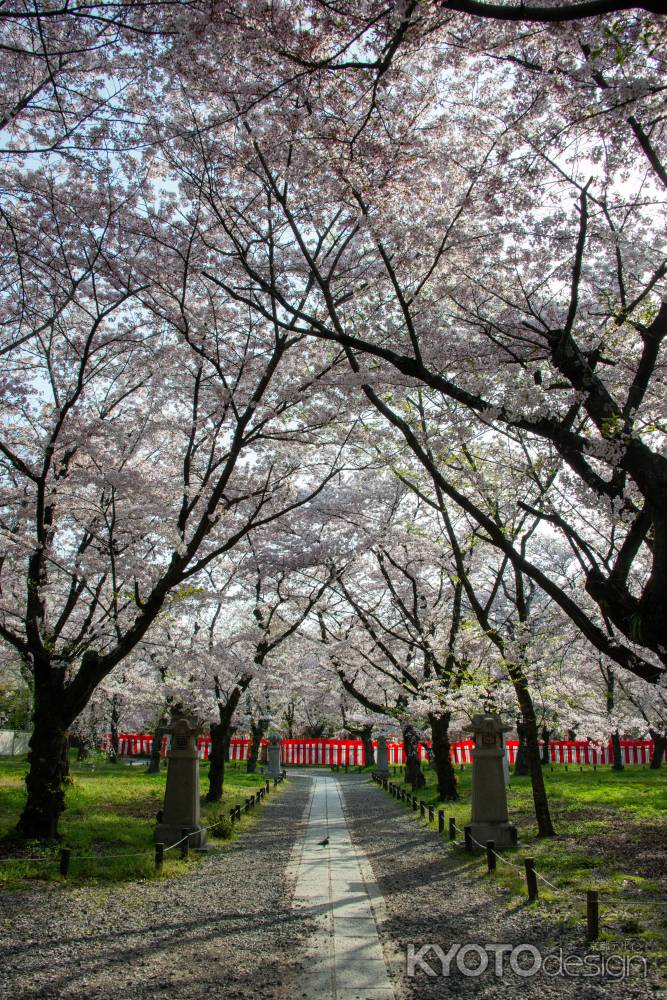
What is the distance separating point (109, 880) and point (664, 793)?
16121 mm

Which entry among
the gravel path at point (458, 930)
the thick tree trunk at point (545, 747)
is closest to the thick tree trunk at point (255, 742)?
the thick tree trunk at point (545, 747)

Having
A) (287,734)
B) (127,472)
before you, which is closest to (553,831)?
(127,472)

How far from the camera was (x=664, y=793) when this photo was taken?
18.9m

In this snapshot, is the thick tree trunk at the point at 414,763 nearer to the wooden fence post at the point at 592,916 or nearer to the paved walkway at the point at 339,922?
the paved walkway at the point at 339,922

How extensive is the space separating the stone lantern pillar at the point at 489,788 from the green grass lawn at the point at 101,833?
454cm

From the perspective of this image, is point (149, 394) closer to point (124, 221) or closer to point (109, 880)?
point (124, 221)

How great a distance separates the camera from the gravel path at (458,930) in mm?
5238

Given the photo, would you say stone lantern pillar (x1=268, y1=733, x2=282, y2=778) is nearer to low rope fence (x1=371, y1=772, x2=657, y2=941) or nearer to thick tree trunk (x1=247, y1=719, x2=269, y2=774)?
thick tree trunk (x1=247, y1=719, x2=269, y2=774)

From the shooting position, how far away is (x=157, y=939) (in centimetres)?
640

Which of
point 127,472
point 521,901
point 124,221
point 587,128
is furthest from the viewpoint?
point 127,472

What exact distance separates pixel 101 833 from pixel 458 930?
7337 millimetres

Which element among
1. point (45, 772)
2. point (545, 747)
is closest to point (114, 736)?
point (545, 747)

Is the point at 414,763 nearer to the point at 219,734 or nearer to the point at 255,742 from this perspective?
the point at 219,734

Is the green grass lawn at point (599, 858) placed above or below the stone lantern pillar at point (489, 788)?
below
